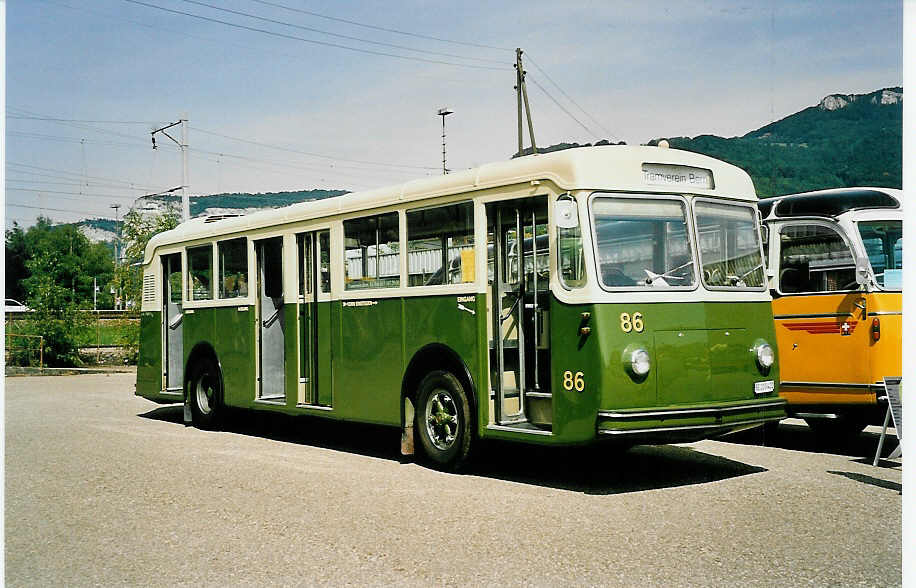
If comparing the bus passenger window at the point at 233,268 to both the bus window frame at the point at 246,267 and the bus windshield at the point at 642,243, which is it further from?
the bus windshield at the point at 642,243

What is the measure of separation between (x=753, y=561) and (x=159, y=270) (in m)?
12.4

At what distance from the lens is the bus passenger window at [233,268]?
47.1ft

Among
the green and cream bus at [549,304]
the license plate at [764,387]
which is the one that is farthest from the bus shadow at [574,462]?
the license plate at [764,387]

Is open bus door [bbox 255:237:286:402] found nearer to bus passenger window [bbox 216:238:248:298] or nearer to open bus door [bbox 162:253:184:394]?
bus passenger window [bbox 216:238:248:298]

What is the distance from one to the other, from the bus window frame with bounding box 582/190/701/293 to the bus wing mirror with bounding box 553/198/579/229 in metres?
0.13

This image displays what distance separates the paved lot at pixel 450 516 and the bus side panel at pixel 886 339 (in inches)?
36.9

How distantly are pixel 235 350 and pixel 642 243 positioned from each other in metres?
7.17

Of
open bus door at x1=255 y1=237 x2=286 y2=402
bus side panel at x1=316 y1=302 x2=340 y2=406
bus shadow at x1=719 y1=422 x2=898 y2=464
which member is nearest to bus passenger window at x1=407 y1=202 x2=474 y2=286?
bus side panel at x1=316 y1=302 x2=340 y2=406

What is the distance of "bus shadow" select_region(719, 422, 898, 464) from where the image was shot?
11.6 metres

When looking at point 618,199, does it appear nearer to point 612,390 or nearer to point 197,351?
point 612,390

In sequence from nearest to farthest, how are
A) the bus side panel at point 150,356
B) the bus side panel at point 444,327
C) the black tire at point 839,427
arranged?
the bus side panel at point 444,327 < the black tire at point 839,427 < the bus side panel at point 150,356

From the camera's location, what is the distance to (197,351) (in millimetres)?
15523

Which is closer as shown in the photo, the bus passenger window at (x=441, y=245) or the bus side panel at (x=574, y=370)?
A: the bus side panel at (x=574, y=370)

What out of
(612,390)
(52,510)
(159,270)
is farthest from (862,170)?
(52,510)
